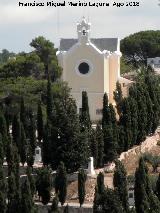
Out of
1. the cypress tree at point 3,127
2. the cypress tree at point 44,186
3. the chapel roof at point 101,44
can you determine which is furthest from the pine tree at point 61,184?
the chapel roof at point 101,44

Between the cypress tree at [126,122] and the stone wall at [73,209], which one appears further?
the cypress tree at [126,122]

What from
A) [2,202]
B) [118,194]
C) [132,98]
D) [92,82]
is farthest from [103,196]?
[92,82]

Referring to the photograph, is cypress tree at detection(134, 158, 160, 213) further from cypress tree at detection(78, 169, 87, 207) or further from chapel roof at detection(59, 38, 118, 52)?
chapel roof at detection(59, 38, 118, 52)

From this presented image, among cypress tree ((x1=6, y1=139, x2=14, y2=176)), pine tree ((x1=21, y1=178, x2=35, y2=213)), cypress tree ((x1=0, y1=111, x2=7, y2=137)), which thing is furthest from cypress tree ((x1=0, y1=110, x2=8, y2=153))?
pine tree ((x1=21, y1=178, x2=35, y2=213))

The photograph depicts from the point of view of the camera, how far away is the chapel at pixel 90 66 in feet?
170

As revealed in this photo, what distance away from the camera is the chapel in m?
51.9

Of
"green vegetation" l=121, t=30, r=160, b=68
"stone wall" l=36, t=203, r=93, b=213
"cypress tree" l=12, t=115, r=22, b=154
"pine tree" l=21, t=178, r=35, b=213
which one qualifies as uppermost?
"green vegetation" l=121, t=30, r=160, b=68

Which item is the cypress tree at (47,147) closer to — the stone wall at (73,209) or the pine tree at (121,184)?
the stone wall at (73,209)

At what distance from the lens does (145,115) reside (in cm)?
4244

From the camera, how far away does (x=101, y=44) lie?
52.6 metres

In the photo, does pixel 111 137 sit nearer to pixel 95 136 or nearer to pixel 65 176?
pixel 95 136

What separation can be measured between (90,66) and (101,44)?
1.76 m

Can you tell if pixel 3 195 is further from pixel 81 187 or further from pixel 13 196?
pixel 81 187

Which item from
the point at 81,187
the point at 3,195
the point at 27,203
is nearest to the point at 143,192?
the point at 81,187
